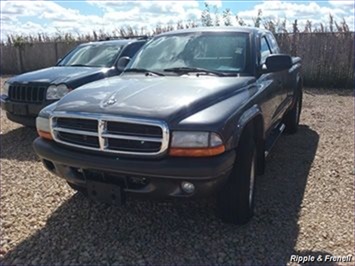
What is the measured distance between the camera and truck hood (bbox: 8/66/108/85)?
641 centimetres

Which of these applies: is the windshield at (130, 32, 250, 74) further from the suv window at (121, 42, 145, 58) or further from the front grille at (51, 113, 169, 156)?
the suv window at (121, 42, 145, 58)

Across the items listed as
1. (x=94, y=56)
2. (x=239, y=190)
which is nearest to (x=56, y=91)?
(x=94, y=56)

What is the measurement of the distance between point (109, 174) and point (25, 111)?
12.6 feet

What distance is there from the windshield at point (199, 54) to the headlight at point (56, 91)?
196 centimetres

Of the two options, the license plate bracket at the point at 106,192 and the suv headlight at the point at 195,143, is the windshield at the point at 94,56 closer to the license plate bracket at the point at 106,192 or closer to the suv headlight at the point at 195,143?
the license plate bracket at the point at 106,192

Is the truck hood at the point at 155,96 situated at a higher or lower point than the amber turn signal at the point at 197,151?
higher

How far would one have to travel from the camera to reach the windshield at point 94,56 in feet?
24.9

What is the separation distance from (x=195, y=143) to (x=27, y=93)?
4.52 meters

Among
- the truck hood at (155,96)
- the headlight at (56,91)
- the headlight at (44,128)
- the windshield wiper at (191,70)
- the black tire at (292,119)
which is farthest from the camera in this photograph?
the black tire at (292,119)

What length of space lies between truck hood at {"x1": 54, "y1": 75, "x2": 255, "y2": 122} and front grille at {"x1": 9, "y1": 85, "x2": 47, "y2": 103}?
274 cm

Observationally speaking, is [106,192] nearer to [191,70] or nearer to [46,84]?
[191,70]

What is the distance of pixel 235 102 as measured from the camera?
3.40m

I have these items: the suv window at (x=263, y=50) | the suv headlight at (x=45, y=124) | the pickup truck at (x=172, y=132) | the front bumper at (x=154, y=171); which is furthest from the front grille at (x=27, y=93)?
the suv window at (x=263, y=50)

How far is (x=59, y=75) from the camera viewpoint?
6629 mm
